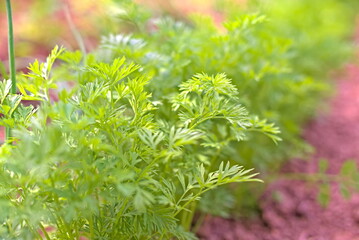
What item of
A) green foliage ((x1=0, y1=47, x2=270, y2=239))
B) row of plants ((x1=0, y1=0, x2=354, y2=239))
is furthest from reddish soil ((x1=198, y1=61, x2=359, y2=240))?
green foliage ((x1=0, y1=47, x2=270, y2=239))

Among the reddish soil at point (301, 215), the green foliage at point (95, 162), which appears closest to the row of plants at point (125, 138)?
the green foliage at point (95, 162)

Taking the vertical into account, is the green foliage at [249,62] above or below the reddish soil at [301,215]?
above

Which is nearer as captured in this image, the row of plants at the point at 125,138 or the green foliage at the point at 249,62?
the row of plants at the point at 125,138

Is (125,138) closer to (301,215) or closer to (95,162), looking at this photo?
(95,162)

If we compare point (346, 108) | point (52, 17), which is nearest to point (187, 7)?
point (52, 17)

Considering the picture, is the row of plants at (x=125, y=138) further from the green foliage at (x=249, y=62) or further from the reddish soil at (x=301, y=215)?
the reddish soil at (x=301, y=215)

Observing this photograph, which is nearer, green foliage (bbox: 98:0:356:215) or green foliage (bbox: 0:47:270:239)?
green foliage (bbox: 0:47:270:239)

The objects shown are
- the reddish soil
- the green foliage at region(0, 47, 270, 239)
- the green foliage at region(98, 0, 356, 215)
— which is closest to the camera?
the green foliage at region(0, 47, 270, 239)

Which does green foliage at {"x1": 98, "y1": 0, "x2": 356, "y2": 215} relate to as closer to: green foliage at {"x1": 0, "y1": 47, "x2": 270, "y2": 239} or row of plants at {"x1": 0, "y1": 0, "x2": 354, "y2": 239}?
row of plants at {"x1": 0, "y1": 0, "x2": 354, "y2": 239}

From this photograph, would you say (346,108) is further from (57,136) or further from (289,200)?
(57,136)

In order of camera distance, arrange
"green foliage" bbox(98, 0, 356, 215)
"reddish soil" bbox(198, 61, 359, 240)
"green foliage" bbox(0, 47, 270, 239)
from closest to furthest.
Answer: "green foliage" bbox(0, 47, 270, 239) → "green foliage" bbox(98, 0, 356, 215) → "reddish soil" bbox(198, 61, 359, 240)

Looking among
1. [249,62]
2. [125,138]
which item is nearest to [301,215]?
[249,62]
